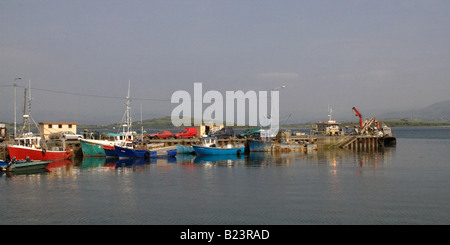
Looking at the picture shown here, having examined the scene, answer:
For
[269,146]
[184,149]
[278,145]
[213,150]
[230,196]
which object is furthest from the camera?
[278,145]

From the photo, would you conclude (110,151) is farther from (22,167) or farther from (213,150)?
(22,167)

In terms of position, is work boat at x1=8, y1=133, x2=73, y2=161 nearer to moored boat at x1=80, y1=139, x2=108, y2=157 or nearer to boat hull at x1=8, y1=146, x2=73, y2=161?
boat hull at x1=8, y1=146, x2=73, y2=161

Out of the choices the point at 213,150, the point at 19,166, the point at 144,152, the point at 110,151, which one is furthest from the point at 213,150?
the point at 19,166

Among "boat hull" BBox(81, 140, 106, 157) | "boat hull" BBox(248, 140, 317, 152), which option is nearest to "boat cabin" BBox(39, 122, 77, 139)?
"boat hull" BBox(81, 140, 106, 157)

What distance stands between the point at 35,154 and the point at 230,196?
1140 inches

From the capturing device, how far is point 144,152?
5322cm

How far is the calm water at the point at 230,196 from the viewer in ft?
66.7

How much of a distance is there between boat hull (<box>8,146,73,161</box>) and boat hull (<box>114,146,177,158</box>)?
21.4 ft

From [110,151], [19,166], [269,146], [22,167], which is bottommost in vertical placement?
[22,167]

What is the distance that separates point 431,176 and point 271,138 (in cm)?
3644

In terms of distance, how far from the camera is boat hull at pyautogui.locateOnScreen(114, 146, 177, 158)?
51781mm
